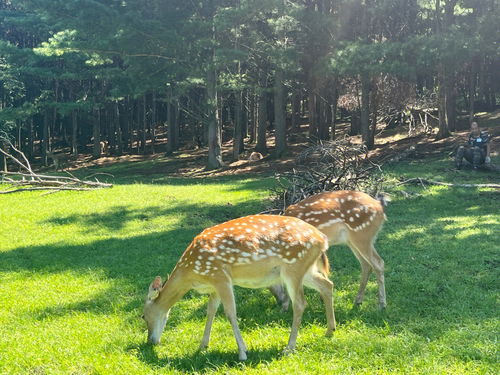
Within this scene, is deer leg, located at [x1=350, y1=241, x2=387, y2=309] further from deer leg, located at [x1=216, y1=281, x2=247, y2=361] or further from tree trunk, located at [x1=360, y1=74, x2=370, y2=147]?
tree trunk, located at [x1=360, y1=74, x2=370, y2=147]

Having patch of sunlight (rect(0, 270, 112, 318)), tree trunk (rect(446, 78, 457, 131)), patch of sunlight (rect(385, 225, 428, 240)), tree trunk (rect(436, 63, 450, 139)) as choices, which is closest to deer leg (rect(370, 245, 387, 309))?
patch of sunlight (rect(385, 225, 428, 240))

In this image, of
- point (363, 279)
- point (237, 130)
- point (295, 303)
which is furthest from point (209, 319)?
point (237, 130)

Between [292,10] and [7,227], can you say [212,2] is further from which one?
[7,227]

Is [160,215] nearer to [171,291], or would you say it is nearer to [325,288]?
[171,291]

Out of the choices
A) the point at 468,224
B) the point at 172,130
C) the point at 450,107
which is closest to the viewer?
the point at 468,224

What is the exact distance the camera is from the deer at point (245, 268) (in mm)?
4867

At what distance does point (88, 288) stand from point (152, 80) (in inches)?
716

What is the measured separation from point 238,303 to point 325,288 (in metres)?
1.58

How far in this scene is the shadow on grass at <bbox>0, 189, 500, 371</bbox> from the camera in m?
5.69

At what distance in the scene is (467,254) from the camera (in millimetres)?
8008

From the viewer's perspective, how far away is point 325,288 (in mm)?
5141

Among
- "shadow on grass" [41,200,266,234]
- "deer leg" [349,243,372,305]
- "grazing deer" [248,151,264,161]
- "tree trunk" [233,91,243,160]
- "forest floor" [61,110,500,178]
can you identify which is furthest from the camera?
"tree trunk" [233,91,243,160]

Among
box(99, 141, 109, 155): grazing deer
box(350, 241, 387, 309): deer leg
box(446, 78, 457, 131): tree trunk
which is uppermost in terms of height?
box(446, 78, 457, 131): tree trunk

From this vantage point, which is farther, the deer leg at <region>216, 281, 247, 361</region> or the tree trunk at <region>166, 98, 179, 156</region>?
the tree trunk at <region>166, 98, 179, 156</region>
